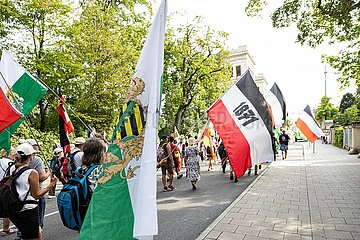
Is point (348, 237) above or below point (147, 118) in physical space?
below

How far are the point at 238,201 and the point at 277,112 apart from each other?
8.17 m

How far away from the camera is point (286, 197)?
760cm

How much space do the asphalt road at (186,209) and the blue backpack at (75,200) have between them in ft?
7.37

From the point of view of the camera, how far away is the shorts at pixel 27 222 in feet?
11.5

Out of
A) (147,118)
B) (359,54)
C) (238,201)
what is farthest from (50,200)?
(359,54)

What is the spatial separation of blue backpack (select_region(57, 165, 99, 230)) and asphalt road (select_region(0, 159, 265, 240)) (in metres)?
2.25

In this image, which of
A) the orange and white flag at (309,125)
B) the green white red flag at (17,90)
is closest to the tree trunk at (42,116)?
the green white red flag at (17,90)


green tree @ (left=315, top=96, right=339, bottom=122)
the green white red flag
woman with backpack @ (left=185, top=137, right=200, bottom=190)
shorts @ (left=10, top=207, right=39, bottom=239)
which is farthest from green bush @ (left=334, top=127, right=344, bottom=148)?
green tree @ (left=315, top=96, right=339, bottom=122)

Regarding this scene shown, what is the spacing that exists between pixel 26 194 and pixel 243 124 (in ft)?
16.0

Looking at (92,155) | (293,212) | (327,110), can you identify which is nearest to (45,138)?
(293,212)

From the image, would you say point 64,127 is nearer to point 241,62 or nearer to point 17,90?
point 17,90

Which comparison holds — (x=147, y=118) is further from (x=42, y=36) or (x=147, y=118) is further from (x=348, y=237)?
(x=42, y=36)

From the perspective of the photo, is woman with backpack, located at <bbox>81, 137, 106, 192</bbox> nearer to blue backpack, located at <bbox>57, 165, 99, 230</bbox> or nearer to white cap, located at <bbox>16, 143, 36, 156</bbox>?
blue backpack, located at <bbox>57, 165, 99, 230</bbox>

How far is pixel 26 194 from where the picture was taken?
3508 millimetres
